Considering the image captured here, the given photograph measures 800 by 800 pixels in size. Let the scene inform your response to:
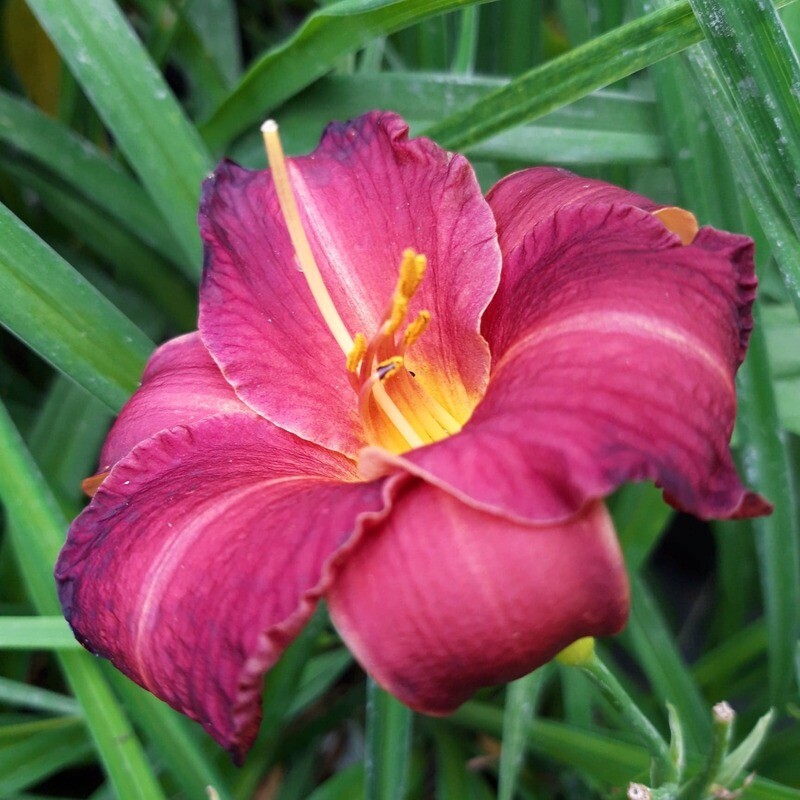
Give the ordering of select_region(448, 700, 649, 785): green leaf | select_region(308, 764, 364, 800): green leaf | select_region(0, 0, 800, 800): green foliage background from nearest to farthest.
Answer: select_region(0, 0, 800, 800): green foliage background → select_region(448, 700, 649, 785): green leaf → select_region(308, 764, 364, 800): green leaf

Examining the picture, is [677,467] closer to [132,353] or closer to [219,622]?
[219,622]

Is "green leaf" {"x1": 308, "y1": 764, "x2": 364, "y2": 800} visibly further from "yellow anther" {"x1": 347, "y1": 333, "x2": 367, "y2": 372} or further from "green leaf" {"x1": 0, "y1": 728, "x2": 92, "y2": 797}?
"yellow anther" {"x1": 347, "y1": 333, "x2": 367, "y2": 372}

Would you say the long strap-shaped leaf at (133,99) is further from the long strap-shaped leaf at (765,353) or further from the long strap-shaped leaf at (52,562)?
the long strap-shaped leaf at (765,353)

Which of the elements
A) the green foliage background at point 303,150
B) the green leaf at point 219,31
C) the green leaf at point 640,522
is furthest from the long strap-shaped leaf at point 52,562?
the green leaf at point 219,31

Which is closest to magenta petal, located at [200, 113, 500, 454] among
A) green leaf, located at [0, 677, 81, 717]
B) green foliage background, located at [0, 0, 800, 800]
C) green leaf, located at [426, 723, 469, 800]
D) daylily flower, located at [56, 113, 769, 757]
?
daylily flower, located at [56, 113, 769, 757]

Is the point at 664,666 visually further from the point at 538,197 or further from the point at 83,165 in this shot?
the point at 83,165

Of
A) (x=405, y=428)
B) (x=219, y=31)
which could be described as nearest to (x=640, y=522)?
(x=405, y=428)
